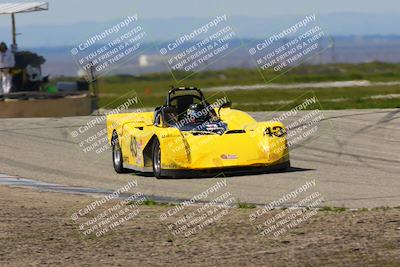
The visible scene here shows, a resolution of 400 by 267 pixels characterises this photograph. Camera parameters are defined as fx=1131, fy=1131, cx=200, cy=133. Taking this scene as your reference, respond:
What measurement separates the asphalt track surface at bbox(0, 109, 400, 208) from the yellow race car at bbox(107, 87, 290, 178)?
0.21 m

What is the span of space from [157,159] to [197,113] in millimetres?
1459

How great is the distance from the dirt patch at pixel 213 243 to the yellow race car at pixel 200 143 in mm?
4053

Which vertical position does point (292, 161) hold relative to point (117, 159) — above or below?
below

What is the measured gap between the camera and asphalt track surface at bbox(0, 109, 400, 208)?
48.3 feet

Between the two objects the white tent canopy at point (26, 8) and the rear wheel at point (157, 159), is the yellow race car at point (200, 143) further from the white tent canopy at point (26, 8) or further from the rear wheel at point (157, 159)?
the white tent canopy at point (26, 8)

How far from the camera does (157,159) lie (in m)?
17.0

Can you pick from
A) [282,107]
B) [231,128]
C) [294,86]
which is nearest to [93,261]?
[231,128]

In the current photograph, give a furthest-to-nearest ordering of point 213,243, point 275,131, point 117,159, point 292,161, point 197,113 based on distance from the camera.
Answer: point 292,161 → point 117,159 → point 197,113 → point 275,131 → point 213,243

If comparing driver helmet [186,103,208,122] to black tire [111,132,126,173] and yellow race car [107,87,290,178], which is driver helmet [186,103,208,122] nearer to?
yellow race car [107,87,290,178]

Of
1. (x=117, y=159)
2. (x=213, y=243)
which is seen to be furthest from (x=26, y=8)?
(x=213, y=243)

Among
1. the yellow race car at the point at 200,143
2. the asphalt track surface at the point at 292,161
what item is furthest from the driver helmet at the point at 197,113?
the asphalt track surface at the point at 292,161

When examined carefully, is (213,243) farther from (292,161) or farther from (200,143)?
(292,161)

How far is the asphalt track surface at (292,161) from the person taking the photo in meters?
14.7

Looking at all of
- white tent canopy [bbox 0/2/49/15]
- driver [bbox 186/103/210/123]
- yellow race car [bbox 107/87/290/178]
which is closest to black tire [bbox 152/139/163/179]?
yellow race car [bbox 107/87/290/178]
